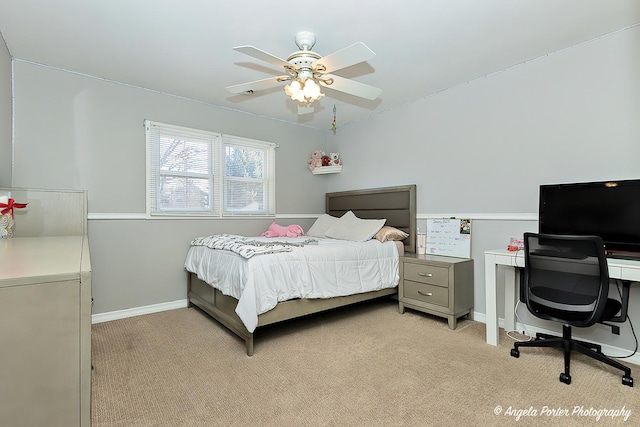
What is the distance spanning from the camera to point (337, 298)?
299cm

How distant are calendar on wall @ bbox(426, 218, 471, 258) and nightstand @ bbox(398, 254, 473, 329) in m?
0.10

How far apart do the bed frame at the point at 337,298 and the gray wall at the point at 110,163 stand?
500 mm

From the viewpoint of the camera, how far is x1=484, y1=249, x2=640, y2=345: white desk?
193 cm

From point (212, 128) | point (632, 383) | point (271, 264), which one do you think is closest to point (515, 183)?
point (632, 383)

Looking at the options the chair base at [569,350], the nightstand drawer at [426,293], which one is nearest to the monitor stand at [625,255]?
the chair base at [569,350]

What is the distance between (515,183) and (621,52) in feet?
3.79

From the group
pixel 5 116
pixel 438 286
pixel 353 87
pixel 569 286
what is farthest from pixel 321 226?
pixel 5 116

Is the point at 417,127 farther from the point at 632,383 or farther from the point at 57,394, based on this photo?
the point at 57,394

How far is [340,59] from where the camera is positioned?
2100mm

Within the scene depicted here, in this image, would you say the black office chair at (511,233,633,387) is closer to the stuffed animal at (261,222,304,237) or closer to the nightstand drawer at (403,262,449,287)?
the nightstand drawer at (403,262,449,287)

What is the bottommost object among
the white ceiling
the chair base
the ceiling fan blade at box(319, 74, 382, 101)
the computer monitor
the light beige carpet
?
the light beige carpet

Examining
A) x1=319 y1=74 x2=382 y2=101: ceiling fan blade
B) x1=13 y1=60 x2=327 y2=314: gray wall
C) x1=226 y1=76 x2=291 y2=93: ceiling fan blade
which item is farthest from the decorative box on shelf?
x1=226 y1=76 x2=291 y2=93: ceiling fan blade

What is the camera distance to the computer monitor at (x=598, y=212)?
2.15 meters

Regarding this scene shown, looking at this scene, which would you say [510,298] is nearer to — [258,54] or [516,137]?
[516,137]
